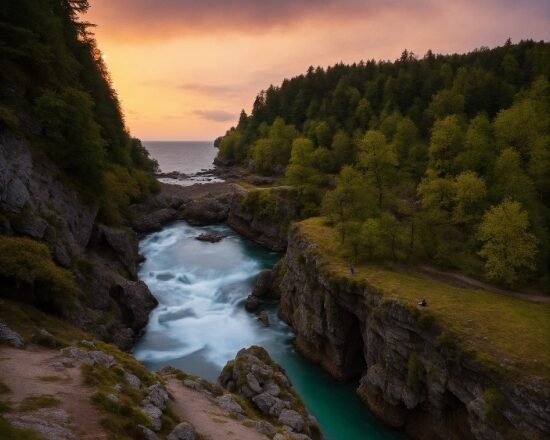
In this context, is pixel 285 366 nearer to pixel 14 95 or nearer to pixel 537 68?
pixel 14 95

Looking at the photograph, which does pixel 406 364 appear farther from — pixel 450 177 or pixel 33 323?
pixel 450 177

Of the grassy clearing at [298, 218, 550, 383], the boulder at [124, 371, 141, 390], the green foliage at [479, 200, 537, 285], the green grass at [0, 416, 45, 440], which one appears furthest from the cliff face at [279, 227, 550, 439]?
the green grass at [0, 416, 45, 440]

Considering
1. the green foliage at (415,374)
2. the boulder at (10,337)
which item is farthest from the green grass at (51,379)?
the green foliage at (415,374)

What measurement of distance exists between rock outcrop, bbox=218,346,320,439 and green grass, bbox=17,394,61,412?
12.1m

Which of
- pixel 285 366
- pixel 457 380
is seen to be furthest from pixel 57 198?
pixel 457 380

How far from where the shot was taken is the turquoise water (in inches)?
1204

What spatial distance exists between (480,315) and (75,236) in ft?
111

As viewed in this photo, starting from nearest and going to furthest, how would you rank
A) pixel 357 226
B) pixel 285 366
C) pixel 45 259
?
pixel 45 259 → pixel 285 366 → pixel 357 226

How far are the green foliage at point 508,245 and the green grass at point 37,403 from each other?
107 feet

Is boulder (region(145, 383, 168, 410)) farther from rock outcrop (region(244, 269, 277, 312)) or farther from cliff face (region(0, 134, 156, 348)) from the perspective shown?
rock outcrop (region(244, 269, 277, 312))

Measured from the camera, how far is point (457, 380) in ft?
78.9

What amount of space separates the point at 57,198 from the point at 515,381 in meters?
36.5

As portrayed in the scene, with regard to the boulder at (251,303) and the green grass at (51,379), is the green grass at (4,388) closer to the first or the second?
the green grass at (51,379)

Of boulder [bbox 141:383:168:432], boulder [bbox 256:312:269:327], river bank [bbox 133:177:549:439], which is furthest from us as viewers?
boulder [bbox 256:312:269:327]
